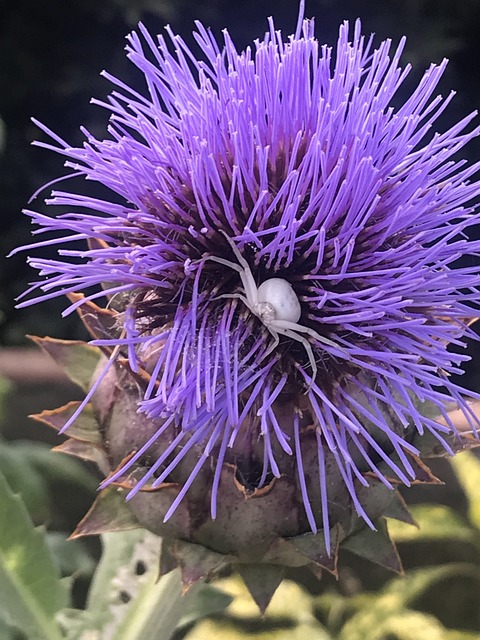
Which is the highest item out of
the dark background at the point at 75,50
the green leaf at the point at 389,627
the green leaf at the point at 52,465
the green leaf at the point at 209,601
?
the dark background at the point at 75,50

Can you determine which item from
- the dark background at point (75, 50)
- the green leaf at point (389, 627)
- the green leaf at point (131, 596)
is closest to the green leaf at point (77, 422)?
the green leaf at point (131, 596)

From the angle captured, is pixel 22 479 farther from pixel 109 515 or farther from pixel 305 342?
pixel 305 342

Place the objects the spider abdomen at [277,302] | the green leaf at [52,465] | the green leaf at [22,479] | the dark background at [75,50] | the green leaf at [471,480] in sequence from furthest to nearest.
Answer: the dark background at [75,50]
the green leaf at [471,480]
the green leaf at [52,465]
the green leaf at [22,479]
the spider abdomen at [277,302]

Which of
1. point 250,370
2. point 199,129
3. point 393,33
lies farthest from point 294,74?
point 393,33

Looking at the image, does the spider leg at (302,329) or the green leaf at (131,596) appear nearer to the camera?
the spider leg at (302,329)

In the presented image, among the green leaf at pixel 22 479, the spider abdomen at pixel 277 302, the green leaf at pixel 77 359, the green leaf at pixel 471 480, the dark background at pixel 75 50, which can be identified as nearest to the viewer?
the spider abdomen at pixel 277 302

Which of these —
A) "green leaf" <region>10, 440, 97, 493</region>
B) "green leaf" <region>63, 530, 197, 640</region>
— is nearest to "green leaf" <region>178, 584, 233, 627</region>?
"green leaf" <region>63, 530, 197, 640</region>

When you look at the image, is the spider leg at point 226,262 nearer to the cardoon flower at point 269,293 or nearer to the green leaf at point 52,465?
the cardoon flower at point 269,293

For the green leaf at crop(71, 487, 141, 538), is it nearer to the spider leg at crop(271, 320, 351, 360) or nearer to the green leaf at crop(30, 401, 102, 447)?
the green leaf at crop(30, 401, 102, 447)
